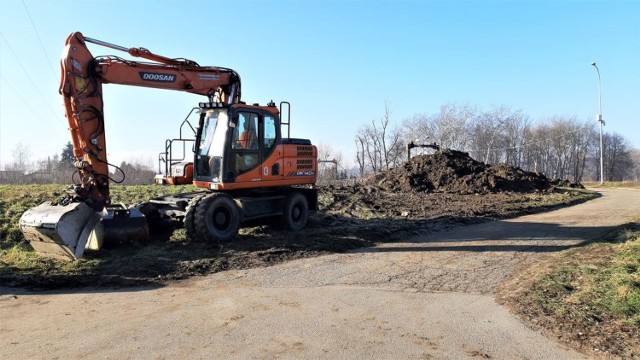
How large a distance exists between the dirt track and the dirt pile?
17190 millimetres

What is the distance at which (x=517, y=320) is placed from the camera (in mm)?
5949

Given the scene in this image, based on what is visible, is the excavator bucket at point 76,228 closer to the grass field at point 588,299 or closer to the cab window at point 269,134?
the cab window at point 269,134

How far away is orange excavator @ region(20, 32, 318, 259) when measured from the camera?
30.1 ft

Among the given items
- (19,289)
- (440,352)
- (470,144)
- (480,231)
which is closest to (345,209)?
(480,231)

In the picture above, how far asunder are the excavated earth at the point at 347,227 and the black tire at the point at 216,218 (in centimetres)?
23

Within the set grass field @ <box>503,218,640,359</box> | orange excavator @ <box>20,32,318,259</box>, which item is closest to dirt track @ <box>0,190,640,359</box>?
grass field @ <box>503,218,640,359</box>

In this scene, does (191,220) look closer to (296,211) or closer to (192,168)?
(192,168)

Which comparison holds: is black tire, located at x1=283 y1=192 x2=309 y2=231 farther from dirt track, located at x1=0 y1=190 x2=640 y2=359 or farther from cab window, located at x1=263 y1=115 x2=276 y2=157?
dirt track, located at x1=0 y1=190 x2=640 y2=359

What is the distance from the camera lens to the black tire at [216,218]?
33.4 feet

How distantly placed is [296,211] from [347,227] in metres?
1.44

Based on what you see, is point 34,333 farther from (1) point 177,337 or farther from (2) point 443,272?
(2) point 443,272

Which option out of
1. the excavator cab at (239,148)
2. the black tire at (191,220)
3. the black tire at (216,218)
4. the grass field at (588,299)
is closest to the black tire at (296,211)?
the excavator cab at (239,148)

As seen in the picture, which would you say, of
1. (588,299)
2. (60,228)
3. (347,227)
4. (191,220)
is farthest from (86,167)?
(588,299)

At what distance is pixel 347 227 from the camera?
13289 mm
